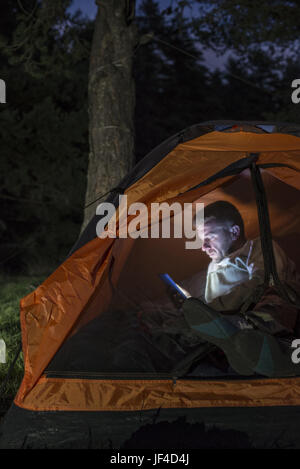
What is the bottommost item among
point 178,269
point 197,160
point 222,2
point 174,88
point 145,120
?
point 178,269

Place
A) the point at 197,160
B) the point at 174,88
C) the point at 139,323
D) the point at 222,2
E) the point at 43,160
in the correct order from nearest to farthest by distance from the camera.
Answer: the point at 197,160, the point at 139,323, the point at 222,2, the point at 43,160, the point at 174,88

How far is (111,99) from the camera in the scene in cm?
392

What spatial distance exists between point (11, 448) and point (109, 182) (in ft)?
8.55

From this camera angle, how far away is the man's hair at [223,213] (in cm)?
306

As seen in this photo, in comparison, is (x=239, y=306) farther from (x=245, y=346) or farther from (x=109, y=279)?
(x=109, y=279)

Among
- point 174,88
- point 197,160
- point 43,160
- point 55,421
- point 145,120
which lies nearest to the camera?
point 55,421

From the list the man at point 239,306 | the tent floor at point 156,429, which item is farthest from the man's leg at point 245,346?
the tent floor at point 156,429

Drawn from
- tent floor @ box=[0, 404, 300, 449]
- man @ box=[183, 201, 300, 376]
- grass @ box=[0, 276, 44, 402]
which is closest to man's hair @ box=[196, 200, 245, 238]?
man @ box=[183, 201, 300, 376]

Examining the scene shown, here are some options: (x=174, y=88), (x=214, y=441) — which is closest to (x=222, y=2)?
(x=214, y=441)

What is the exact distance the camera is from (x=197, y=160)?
7.66ft

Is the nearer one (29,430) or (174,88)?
(29,430)

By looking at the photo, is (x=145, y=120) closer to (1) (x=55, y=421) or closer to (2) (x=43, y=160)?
(2) (x=43, y=160)

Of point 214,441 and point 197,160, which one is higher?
point 197,160

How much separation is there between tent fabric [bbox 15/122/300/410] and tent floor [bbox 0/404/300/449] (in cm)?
6
